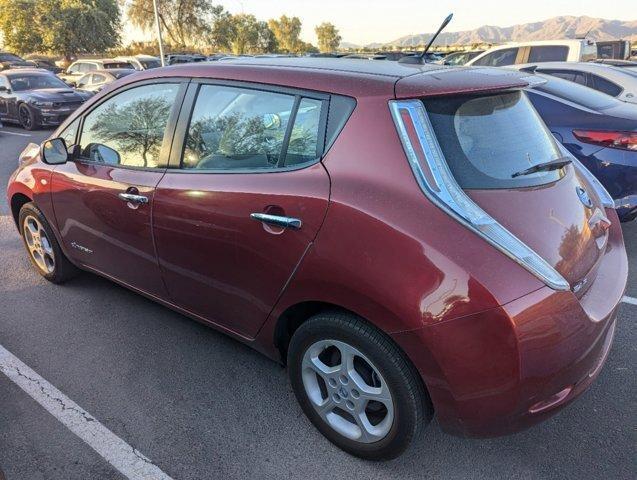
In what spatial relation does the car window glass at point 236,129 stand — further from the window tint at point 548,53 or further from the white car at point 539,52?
the window tint at point 548,53

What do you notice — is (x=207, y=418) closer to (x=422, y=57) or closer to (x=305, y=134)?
(x=305, y=134)

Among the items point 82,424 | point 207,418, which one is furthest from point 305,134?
point 82,424

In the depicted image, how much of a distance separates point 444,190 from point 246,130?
1085 mm

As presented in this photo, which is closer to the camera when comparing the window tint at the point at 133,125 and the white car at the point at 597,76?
the window tint at the point at 133,125

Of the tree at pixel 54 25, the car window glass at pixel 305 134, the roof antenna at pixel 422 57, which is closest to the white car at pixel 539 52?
the roof antenna at pixel 422 57

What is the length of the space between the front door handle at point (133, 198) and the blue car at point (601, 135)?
3361mm

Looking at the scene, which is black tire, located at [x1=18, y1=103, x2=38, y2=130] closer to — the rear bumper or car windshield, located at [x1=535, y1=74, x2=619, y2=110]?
car windshield, located at [x1=535, y1=74, x2=619, y2=110]

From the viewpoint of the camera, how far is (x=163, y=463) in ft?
7.54

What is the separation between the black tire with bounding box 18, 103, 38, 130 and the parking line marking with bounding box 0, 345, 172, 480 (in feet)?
38.5

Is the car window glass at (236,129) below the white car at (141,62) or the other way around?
below

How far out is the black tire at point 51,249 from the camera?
150 inches

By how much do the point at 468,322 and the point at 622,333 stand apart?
2100mm

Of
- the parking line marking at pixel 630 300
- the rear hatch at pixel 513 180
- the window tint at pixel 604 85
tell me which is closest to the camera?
the rear hatch at pixel 513 180

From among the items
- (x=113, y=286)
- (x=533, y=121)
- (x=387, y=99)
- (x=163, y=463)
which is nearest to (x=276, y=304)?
(x=163, y=463)
